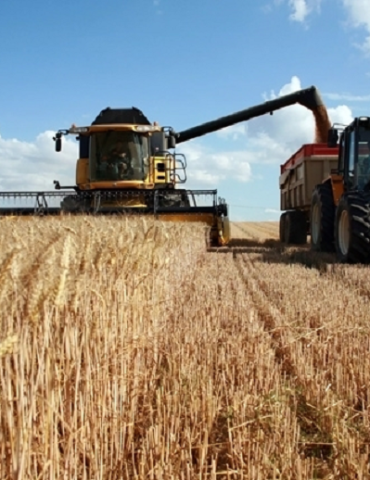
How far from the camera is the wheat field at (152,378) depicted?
1.87 m

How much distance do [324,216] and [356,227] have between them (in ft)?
6.90

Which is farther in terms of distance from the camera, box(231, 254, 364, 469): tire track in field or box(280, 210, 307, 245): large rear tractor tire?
box(280, 210, 307, 245): large rear tractor tire

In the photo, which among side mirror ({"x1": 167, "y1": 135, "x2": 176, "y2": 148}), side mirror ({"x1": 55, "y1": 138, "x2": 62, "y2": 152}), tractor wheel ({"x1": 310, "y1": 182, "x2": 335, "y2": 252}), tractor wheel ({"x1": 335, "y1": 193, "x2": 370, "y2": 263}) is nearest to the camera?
tractor wheel ({"x1": 335, "y1": 193, "x2": 370, "y2": 263})

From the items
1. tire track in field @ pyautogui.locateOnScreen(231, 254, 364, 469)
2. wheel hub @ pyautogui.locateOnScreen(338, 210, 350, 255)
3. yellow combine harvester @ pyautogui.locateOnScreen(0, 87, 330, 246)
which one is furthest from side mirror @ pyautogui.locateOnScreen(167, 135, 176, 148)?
tire track in field @ pyautogui.locateOnScreen(231, 254, 364, 469)

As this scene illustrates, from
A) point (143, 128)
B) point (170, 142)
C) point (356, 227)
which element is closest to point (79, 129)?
point (143, 128)

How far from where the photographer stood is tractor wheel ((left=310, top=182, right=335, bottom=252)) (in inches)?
436

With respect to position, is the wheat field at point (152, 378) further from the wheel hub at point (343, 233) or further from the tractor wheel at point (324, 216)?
the tractor wheel at point (324, 216)

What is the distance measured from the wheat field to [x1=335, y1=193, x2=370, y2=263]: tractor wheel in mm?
3759

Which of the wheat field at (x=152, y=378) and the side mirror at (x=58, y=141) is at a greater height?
the side mirror at (x=58, y=141)

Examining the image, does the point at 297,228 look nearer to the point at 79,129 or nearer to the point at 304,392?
the point at 79,129

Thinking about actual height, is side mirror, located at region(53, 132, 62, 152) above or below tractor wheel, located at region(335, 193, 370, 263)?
above

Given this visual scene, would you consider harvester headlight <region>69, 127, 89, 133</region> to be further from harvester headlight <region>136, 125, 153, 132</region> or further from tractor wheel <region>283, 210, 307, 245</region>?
tractor wheel <region>283, 210, 307, 245</region>

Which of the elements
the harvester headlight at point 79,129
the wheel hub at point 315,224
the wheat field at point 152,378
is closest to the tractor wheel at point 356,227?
the wheel hub at point 315,224

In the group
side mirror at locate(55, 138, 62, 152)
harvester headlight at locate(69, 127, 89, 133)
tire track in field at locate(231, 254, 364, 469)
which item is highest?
harvester headlight at locate(69, 127, 89, 133)
